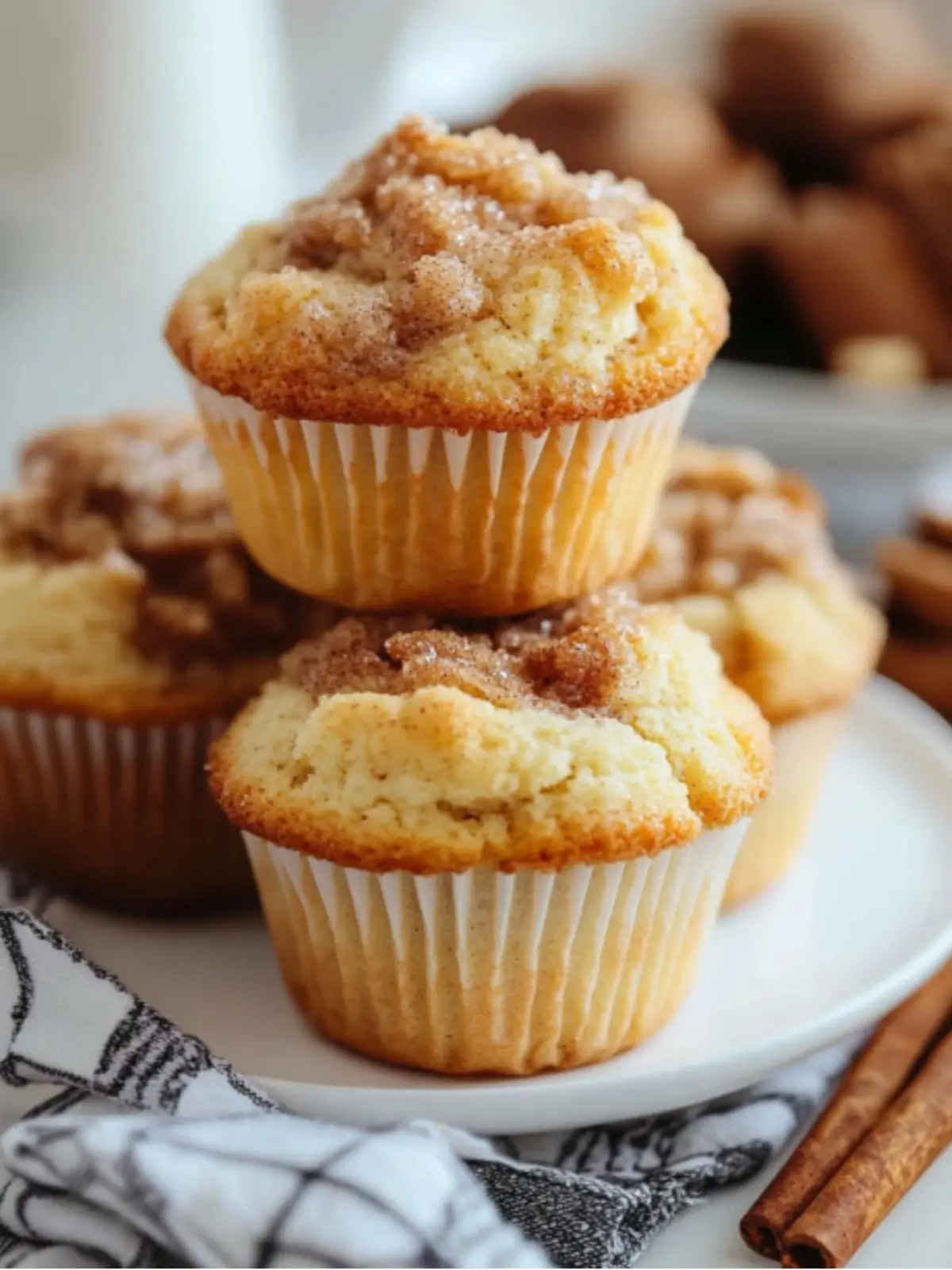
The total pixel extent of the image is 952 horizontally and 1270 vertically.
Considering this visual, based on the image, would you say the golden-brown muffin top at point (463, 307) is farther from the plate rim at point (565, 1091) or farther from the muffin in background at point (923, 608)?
the muffin in background at point (923, 608)

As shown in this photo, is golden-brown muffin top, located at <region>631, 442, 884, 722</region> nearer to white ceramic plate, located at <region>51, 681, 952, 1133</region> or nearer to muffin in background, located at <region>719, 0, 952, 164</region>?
white ceramic plate, located at <region>51, 681, 952, 1133</region>

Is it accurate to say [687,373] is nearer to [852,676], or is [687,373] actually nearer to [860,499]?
[852,676]

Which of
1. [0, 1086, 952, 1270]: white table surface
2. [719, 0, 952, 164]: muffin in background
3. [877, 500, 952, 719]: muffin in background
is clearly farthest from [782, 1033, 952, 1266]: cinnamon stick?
[719, 0, 952, 164]: muffin in background

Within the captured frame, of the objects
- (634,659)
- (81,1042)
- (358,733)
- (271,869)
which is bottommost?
(81,1042)

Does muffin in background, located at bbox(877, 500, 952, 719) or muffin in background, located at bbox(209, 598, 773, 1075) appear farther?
muffin in background, located at bbox(877, 500, 952, 719)

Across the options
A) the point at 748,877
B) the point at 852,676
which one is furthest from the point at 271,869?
the point at 852,676

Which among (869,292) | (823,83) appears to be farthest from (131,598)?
(823,83)
